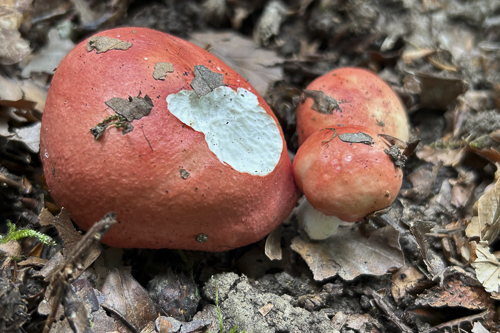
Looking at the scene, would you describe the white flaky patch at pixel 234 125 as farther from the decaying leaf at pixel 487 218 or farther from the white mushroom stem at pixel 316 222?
the decaying leaf at pixel 487 218

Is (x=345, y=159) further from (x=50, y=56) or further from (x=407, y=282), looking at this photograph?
(x=50, y=56)

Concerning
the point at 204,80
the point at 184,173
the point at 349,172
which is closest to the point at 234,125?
the point at 204,80

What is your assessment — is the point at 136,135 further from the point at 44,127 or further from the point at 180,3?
the point at 180,3

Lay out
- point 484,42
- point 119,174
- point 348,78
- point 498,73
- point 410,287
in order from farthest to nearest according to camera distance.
→ point 484,42 → point 498,73 → point 348,78 → point 410,287 → point 119,174

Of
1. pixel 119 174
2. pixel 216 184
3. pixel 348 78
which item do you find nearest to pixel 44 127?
pixel 119 174

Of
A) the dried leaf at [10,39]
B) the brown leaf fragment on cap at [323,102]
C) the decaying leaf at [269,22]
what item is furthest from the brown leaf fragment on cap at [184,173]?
→ the decaying leaf at [269,22]

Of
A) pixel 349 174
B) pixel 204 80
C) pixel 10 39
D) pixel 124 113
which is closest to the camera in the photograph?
pixel 124 113
